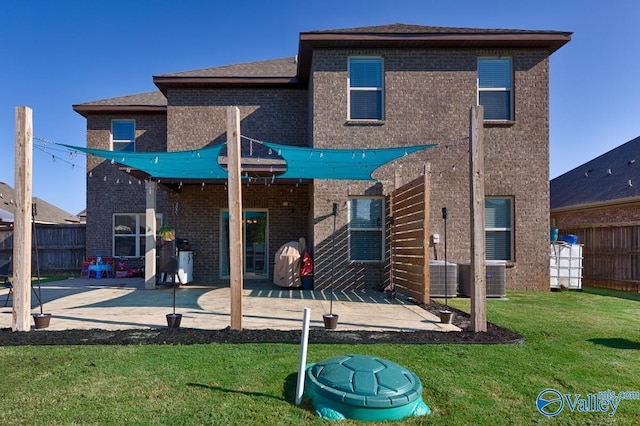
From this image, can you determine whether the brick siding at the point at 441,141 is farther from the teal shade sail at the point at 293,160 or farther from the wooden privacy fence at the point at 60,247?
the wooden privacy fence at the point at 60,247

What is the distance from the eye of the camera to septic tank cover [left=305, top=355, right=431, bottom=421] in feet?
9.16

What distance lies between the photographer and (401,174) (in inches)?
374

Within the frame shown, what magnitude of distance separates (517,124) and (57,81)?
542 inches

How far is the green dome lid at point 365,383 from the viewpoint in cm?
279

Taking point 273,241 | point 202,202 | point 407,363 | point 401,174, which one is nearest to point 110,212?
point 202,202

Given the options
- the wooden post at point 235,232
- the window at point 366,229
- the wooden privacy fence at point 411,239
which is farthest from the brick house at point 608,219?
the wooden post at point 235,232

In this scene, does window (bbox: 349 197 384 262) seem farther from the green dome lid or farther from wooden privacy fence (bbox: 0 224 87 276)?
wooden privacy fence (bbox: 0 224 87 276)

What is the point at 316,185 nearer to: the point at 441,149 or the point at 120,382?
the point at 441,149

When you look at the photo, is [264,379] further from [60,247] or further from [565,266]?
[60,247]

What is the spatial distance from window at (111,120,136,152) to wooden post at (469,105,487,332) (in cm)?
1160

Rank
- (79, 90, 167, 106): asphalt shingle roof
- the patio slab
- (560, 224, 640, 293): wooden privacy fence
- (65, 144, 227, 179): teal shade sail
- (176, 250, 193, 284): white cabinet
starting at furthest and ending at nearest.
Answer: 1. (79, 90, 167, 106): asphalt shingle roof
2. (176, 250, 193, 284): white cabinet
3. (560, 224, 640, 293): wooden privacy fence
4. (65, 144, 227, 179): teal shade sail
5. the patio slab

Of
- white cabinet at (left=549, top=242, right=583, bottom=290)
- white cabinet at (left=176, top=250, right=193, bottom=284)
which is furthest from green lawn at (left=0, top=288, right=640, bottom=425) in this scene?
white cabinet at (left=176, top=250, right=193, bottom=284)

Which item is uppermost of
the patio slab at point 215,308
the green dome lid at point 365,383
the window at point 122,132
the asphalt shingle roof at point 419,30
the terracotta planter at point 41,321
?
the asphalt shingle roof at point 419,30

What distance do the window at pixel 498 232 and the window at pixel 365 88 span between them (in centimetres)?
356
